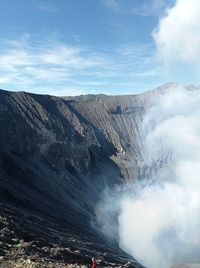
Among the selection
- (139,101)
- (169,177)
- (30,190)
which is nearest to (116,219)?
(30,190)

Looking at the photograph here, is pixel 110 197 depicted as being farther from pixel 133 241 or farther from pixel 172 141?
pixel 172 141

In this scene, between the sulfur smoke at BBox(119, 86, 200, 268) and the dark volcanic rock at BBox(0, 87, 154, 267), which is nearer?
the dark volcanic rock at BBox(0, 87, 154, 267)

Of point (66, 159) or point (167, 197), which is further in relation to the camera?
point (167, 197)

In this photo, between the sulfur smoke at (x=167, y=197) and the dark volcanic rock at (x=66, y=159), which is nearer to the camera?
the dark volcanic rock at (x=66, y=159)
